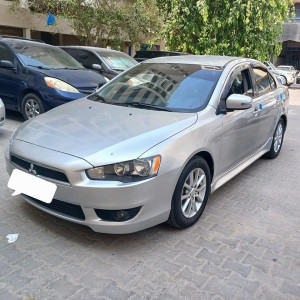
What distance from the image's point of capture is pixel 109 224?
104 inches

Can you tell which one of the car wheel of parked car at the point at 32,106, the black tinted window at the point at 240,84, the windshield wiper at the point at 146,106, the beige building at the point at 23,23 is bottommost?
the car wheel of parked car at the point at 32,106

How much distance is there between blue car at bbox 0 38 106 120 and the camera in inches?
238

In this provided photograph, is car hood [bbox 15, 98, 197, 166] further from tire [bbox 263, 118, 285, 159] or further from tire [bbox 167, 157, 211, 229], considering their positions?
tire [bbox 263, 118, 285, 159]

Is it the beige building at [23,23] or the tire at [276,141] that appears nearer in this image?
the tire at [276,141]

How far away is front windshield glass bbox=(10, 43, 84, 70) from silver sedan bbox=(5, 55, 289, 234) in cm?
296

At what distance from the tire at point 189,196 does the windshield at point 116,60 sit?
6094mm

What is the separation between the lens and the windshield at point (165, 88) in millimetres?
3523

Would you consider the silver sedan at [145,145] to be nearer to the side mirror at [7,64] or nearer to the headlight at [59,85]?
the headlight at [59,85]

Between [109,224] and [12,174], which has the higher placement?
[12,174]

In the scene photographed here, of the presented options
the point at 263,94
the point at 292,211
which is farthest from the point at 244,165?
the point at 263,94

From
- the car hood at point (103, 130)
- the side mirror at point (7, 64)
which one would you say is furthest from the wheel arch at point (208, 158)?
the side mirror at point (7, 64)

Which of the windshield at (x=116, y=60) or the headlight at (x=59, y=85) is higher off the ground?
the windshield at (x=116, y=60)

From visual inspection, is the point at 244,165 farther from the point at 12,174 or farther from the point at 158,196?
the point at 12,174

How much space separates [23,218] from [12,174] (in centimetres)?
48
